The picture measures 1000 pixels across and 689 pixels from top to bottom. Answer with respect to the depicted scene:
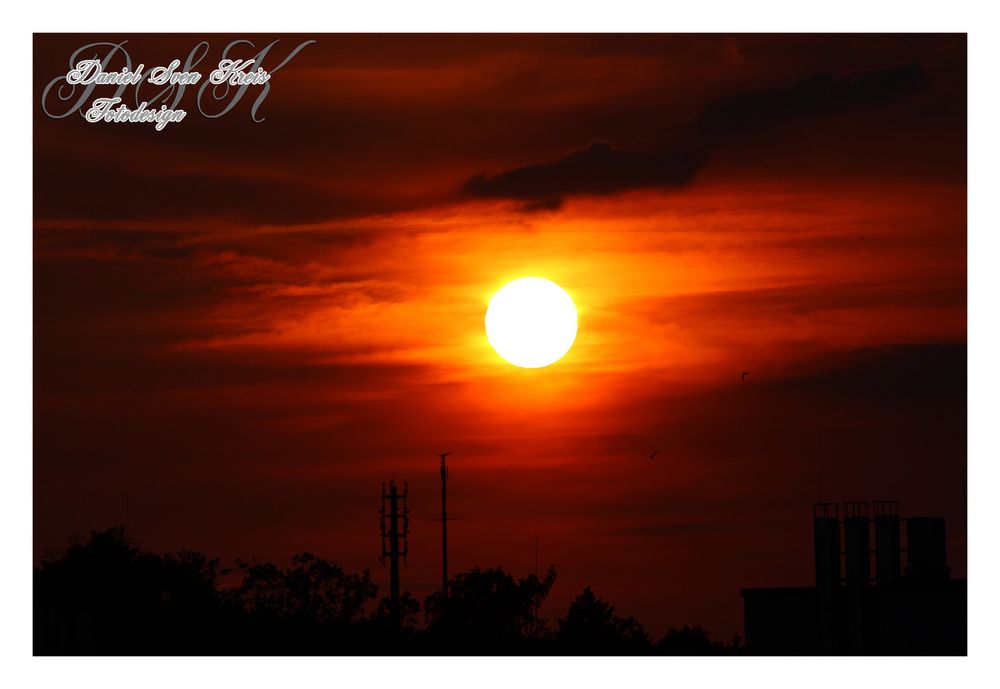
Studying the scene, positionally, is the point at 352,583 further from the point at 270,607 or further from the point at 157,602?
the point at 157,602

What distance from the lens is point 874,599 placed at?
182ft

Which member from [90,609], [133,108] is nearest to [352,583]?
[90,609]

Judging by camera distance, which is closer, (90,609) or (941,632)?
(90,609)

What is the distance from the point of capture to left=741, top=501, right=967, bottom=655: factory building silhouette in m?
53.1

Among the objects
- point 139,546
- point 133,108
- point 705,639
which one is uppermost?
point 133,108

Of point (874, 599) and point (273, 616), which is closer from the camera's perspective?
point (874, 599)

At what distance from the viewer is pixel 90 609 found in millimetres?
45750

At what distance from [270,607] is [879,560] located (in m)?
40.4

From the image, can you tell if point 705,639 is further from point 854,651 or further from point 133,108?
point 133,108

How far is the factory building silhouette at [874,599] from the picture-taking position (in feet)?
174

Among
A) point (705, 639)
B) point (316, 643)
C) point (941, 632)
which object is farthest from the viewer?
point (705, 639)

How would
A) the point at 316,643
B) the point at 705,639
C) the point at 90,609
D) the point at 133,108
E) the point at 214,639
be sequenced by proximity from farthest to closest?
the point at 705,639 → the point at 316,643 → the point at 214,639 → the point at 90,609 → the point at 133,108

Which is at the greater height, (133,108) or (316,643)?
(133,108)

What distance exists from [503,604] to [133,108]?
2607 inches
